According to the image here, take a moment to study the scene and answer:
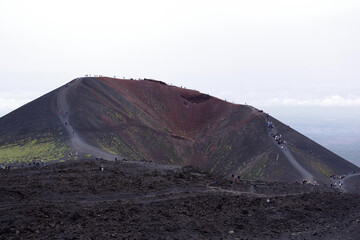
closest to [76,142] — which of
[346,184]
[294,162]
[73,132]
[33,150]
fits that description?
[73,132]

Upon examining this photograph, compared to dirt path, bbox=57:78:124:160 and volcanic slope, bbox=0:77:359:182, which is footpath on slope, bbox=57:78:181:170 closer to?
dirt path, bbox=57:78:124:160

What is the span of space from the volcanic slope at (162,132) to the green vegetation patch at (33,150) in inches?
21.8

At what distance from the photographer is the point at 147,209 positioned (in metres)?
24.0

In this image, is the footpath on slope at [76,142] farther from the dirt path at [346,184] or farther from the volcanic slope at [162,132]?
the dirt path at [346,184]

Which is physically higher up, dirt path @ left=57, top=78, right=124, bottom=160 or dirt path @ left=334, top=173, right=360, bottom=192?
dirt path @ left=57, top=78, right=124, bottom=160

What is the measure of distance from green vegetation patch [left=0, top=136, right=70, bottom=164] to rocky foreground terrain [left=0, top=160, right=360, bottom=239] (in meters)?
7.93

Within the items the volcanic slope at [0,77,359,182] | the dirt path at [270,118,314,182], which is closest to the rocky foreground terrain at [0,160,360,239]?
the dirt path at [270,118,314,182]

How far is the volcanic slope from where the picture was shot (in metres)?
51.8

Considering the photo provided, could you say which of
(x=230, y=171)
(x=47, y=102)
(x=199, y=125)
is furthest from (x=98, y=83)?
(x=230, y=171)

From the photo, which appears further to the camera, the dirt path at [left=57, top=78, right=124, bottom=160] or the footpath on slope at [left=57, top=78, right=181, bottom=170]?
the dirt path at [left=57, top=78, right=124, bottom=160]

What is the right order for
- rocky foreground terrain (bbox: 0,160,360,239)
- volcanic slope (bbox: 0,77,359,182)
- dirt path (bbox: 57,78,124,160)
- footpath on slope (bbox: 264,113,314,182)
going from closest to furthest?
rocky foreground terrain (bbox: 0,160,360,239) → dirt path (bbox: 57,78,124,160) → footpath on slope (bbox: 264,113,314,182) → volcanic slope (bbox: 0,77,359,182)

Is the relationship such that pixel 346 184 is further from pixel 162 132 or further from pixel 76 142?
pixel 76 142

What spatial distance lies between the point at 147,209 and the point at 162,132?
1646 inches

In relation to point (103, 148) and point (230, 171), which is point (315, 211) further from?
point (103, 148)
